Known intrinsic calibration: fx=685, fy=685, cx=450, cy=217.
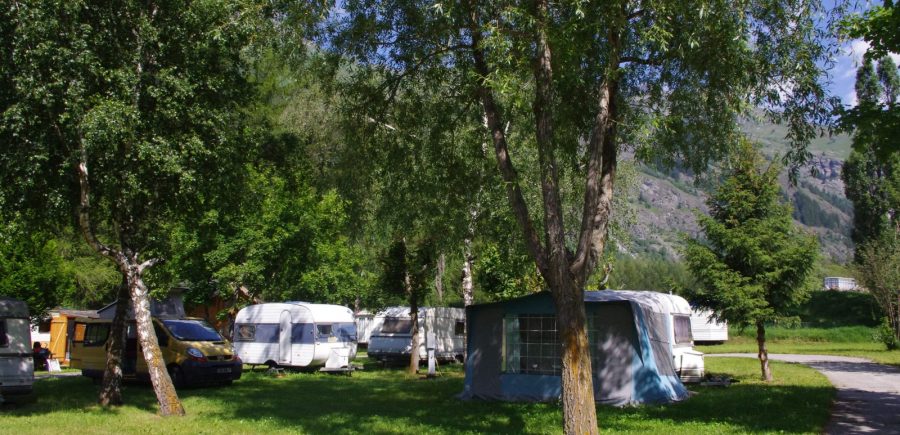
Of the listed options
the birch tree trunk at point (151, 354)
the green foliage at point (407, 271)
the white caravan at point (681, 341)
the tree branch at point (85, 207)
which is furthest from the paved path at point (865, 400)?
the green foliage at point (407, 271)

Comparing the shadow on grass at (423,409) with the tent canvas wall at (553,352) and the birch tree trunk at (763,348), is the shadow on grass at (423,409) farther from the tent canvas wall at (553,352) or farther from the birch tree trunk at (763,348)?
the birch tree trunk at (763,348)

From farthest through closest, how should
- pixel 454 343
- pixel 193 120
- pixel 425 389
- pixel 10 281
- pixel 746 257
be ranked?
pixel 454 343, pixel 10 281, pixel 746 257, pixel 425 389, pixel 193 120

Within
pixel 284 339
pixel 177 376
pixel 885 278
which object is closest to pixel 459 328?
pixel 284 339

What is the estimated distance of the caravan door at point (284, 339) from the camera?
2323 centimetres

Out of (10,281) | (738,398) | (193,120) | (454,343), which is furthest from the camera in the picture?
(454,343)

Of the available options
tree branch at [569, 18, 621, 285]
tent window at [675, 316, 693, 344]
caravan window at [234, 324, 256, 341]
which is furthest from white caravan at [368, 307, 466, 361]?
tree branch at [569, 18, 621, 285]

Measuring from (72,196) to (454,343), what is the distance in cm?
1813

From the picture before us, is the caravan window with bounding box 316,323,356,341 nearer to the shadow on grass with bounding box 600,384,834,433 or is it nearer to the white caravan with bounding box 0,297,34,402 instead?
the white caravan with bounding box 0,297,34,402

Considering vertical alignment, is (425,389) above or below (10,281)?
below

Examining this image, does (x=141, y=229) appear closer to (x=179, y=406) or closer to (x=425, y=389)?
(x=179, y=406)

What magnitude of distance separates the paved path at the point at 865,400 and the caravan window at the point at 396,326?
1462 centimetres

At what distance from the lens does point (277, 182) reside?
2391 centimetres

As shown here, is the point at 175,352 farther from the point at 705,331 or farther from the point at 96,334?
the point at 705,331

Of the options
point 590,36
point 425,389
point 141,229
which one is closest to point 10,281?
point 141,229
